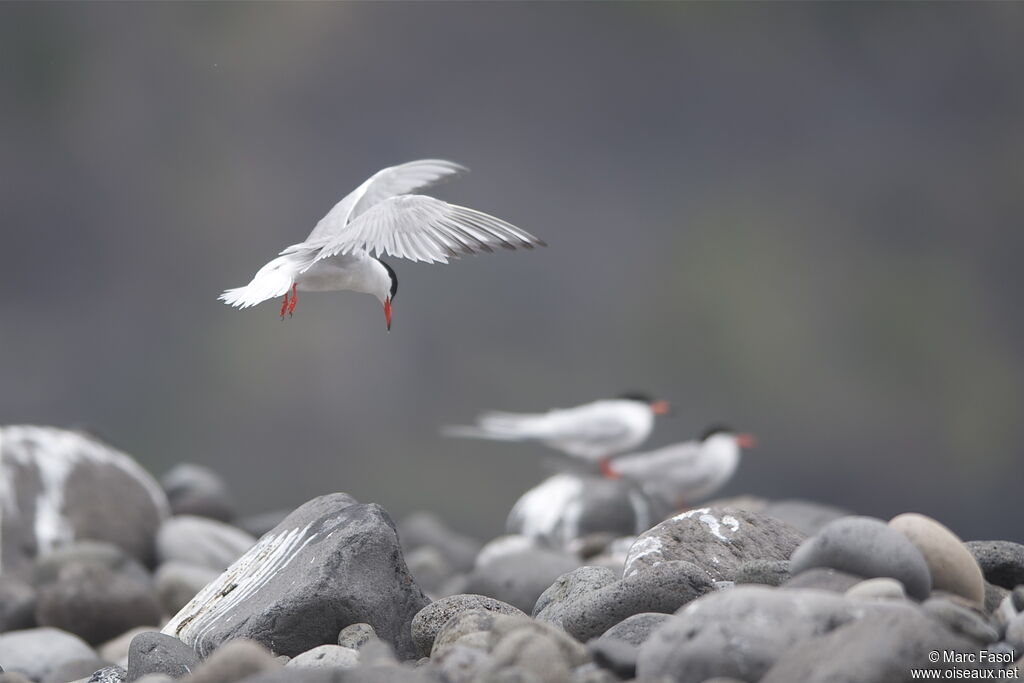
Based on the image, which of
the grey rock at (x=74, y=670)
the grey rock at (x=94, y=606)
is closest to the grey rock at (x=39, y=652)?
the grey rock at (x=74, y=670)

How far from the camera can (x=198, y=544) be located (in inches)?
251

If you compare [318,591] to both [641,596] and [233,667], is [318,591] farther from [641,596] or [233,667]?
[641,596]

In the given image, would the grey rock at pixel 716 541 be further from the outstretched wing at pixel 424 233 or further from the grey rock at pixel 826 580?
the outstretched wing at pixel 424 233

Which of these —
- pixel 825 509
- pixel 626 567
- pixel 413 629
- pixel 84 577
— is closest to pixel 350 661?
pixel 413 629

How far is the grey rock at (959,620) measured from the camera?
2377mm

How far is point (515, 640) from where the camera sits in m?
2.24

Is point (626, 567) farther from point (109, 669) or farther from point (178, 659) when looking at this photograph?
point (109, 669)

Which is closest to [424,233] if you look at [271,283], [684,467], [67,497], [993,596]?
[271,283]

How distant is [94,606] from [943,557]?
365 centimetres

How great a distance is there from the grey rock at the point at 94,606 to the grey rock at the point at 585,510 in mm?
2898

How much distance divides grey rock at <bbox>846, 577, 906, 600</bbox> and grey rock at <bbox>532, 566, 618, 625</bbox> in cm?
83

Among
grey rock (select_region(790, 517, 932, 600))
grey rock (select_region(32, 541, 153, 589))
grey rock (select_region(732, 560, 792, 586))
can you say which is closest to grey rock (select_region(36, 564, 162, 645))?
grey rock (select_region(32, 541, 153, 589))

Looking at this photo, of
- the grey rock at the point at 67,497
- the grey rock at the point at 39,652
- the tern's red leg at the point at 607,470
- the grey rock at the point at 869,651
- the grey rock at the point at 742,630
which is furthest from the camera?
the tern's red leg at the point at 607,470

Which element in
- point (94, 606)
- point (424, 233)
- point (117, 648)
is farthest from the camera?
point (94, 606)
